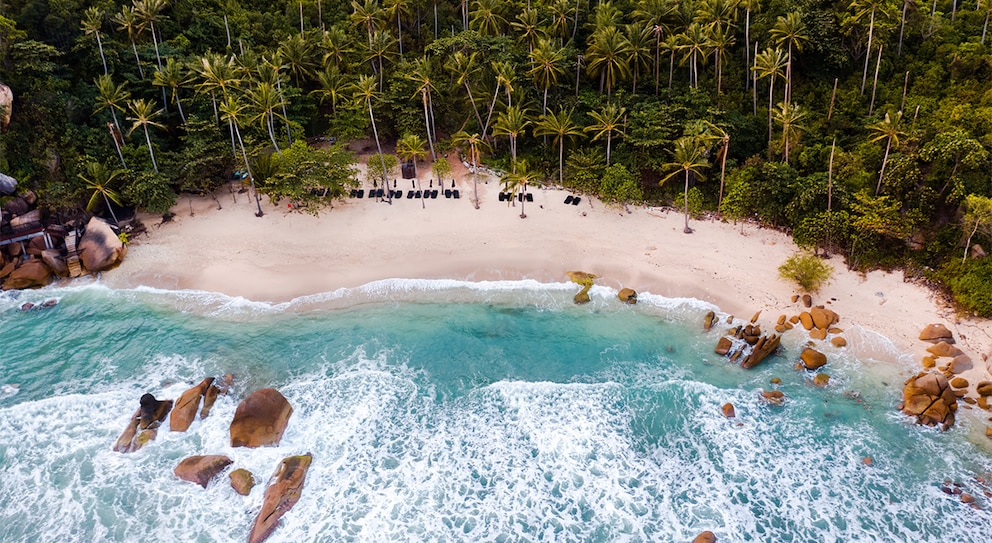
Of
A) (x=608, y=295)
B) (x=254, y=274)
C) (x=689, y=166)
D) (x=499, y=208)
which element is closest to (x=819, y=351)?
(x=608, y=295)

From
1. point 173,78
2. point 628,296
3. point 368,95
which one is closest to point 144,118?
point 173,78

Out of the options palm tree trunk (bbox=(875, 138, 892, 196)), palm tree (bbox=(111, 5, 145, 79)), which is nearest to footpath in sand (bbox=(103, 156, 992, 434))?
palm tree trunk (bbox=(875, 138, 892, 196))

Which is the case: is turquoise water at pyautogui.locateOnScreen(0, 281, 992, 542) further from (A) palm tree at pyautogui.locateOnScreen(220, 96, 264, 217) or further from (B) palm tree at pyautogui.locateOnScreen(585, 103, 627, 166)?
(B) palm tree at pyautogui.locateOnScreen(585, 103, 627, 166)

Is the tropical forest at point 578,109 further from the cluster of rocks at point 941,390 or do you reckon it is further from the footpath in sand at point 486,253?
the cluster of rocks at point 941,390

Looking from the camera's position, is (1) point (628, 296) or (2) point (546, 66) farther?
(2) point (546, 66)

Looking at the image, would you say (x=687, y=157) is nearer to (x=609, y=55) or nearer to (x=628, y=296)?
(x=628, y=296)

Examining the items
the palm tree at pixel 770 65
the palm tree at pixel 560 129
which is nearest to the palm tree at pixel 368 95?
the palm tree at pixel 560 129

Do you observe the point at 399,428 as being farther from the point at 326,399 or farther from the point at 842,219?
the point at 842,219
